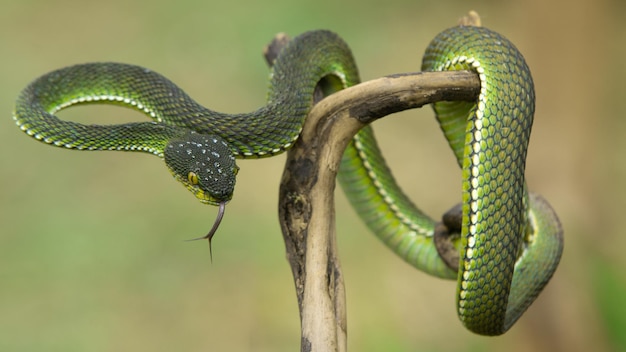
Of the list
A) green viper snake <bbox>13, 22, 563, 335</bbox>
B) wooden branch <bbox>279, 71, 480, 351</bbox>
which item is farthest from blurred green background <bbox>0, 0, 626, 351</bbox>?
wooden branch <bbox>279, 71, 480, 351</bbox>

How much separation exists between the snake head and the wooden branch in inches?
13.3

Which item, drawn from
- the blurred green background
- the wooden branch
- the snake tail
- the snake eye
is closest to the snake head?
the snake eye

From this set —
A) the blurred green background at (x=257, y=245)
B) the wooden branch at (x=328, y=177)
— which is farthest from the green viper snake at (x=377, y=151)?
the blurred green background at (x=257, y=245)

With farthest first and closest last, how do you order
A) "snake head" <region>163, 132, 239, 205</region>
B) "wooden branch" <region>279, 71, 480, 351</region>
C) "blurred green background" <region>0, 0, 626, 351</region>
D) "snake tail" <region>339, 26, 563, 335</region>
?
"blurred green background" <region>0, 0, 626, 351</region>, "snake head" <region>163, 132, 239, 205</region>, "snake tail" <region>339, 26, 563, 335</region>, "wooden branch" <region>279, 71, 480, 351</region>

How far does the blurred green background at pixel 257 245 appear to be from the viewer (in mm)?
7203

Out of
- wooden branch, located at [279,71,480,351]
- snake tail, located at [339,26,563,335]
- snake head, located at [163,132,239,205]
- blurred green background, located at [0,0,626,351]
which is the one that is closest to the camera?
wooden branch, located at [279,71,480,351]

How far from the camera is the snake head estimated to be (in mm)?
3516

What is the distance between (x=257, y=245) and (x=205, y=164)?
470cm

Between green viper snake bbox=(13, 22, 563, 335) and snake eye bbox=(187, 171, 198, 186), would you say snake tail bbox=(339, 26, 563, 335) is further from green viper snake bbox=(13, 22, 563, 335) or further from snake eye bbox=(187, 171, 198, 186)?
snake eye bbox=(187, 171, 198, 186)

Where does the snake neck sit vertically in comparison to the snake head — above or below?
above

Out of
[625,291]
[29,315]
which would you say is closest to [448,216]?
[625,291]

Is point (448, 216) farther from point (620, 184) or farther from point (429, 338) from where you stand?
point (620, 184)

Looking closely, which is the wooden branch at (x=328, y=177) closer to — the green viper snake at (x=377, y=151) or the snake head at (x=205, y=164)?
the green viper snake at (x=377, y=151)

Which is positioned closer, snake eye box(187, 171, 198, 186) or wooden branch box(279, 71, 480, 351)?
wooden branch box(279, 71, 480, 351)
